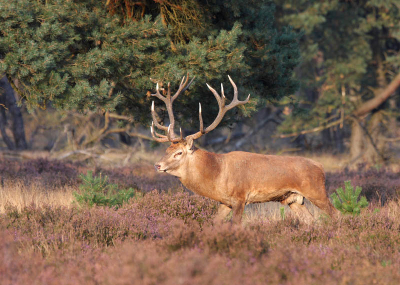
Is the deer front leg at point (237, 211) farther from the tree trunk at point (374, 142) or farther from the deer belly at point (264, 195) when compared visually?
the tree trunk at point (374, 142)

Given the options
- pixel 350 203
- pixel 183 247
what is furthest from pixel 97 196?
pixel 350 203

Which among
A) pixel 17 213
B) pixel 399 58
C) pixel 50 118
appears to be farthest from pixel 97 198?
pixel 50 118

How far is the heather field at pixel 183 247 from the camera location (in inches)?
157

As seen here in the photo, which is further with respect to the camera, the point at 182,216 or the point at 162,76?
the point at 162,76

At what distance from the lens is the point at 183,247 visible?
4836 mm

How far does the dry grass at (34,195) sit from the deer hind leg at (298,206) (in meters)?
3.82

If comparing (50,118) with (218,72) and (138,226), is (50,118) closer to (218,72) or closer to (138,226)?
(218,72)

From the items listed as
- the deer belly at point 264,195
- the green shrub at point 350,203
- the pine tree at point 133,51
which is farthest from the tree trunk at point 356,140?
the deer belly at point 264,195

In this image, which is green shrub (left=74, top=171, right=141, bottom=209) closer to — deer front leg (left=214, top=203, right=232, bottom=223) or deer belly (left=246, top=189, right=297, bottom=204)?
deer front leg (left=214, top=203, right=232, bottom=223)

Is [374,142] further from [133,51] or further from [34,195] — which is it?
[34,195]

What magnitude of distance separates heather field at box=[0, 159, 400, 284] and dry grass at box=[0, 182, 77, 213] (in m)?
0.08

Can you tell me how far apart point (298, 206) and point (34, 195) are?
199 inches

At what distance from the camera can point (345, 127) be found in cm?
3159

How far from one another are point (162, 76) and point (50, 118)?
65.5ft
